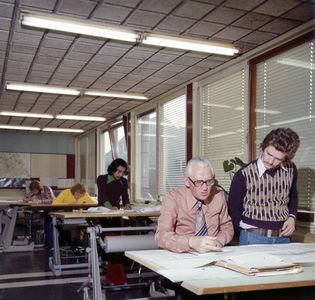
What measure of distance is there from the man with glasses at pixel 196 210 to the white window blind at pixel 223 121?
308 cm

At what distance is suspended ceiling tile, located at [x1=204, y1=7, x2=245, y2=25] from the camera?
3.82 meters

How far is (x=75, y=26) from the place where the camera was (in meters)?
3.95

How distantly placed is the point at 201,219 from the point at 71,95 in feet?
19.2

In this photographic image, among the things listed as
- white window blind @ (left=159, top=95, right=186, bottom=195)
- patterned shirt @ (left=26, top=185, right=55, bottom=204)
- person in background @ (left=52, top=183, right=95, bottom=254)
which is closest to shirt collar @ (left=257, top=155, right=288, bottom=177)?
white window blind @ (left=159, top=95, right=186, bottom=195)

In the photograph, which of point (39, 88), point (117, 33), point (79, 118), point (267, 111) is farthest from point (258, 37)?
point (79, 118)

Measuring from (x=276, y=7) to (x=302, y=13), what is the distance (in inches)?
13.9

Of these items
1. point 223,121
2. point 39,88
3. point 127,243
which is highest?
point 39,88

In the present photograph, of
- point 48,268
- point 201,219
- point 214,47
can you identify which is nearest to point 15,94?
point 48,268

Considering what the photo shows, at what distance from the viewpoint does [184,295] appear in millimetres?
1812

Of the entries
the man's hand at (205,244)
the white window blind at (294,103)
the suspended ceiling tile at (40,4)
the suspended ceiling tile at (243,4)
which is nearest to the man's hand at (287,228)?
the man's hand at (205,244)

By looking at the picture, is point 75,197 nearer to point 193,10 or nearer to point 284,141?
point 193,10

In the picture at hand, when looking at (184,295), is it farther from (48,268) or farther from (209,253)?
(48,268)

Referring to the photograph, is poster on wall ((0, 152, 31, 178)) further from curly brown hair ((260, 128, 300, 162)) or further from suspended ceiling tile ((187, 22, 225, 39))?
curly brown hair ((260, 128, 300, 162))

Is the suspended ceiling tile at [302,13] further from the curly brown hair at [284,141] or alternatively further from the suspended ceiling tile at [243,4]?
the curly brown hair at [284,141]
